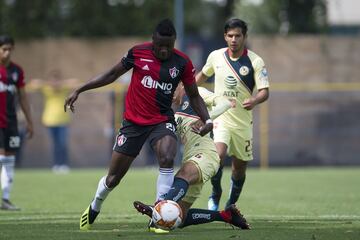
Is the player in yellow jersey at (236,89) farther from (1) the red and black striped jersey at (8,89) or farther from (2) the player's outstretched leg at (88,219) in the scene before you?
(1) the red and black striped jersey at (8,89)

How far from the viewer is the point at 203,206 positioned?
45.2ft

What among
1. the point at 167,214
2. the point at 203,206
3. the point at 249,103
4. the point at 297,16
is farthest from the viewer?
the point at 297,16

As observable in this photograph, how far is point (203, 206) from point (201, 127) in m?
4.01

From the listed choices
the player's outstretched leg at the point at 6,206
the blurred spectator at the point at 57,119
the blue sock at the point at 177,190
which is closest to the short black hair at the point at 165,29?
the blue sock at the point at 177,190

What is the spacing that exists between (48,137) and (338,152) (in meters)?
8.80

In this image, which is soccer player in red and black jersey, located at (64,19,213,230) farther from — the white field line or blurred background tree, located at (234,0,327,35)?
blurred background tree, located at (234,0,327,35)

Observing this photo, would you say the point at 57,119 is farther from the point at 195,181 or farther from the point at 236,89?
the point at 195,181

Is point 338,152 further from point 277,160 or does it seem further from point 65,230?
point 65,230

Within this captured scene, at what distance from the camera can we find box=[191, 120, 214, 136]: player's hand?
9820mm

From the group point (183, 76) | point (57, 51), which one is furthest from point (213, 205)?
point (57, 51)

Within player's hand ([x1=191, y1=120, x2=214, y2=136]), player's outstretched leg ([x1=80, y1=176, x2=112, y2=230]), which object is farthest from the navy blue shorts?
player's outstretched leg ([x1=80, y1=176, x2=112, y2=230])

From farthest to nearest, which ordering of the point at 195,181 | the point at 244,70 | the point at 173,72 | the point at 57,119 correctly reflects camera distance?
the point at 57,119, the point at 244,70, the point at 173,72, the point at 195,181

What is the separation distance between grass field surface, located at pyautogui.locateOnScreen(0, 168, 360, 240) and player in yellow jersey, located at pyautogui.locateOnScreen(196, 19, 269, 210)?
702 millimetres

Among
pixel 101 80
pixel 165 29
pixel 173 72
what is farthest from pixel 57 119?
pixel 165 29
